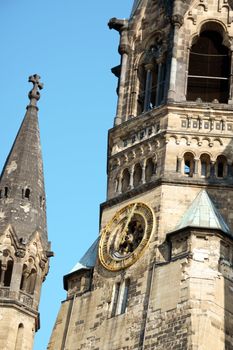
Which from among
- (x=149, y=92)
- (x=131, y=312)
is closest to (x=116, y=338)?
(x=131, y=312)

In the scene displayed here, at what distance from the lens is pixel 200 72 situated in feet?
137

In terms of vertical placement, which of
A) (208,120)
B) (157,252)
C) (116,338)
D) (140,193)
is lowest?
(116,338)

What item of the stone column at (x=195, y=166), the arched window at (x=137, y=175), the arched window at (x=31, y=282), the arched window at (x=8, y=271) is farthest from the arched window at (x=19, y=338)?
the stone column at (x=195, y=166)

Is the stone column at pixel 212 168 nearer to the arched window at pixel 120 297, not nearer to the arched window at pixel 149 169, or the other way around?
the arched window at pixel 149 169

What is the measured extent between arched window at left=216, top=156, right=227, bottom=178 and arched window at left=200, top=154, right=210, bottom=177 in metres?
0.31

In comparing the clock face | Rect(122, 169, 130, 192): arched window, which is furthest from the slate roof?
Rect(122, 169, 130, 192): arched window

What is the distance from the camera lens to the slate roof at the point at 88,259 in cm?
3722

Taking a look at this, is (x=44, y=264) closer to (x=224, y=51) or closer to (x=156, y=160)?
(x=156, y=160)

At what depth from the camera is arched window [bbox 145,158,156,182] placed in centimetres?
3750

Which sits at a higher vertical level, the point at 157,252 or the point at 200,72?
the point at 200,72

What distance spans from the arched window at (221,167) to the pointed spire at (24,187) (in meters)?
6.00

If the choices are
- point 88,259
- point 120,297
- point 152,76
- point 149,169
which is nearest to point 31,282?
point 88,259

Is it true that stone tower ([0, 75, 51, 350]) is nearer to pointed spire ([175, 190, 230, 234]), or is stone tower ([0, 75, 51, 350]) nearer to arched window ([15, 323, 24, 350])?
arched window ([15, 323, 24, 350])

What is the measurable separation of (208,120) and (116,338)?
8.55 meters
